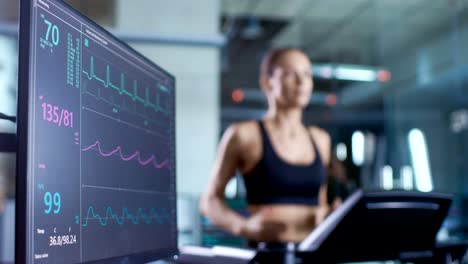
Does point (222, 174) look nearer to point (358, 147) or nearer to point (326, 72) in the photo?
point (358, 147)

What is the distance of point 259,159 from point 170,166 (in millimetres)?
764

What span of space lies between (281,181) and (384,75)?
5426mm

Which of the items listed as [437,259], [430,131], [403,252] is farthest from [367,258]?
[430,131]

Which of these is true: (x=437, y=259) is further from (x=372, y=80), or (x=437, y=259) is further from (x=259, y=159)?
(x=372, y=80)

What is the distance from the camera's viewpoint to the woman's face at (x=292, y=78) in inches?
80.7

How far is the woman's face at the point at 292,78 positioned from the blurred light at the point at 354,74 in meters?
5.12

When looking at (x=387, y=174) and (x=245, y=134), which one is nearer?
(x=245, y=134)

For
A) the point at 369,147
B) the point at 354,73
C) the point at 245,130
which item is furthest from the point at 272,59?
the point at 354,73

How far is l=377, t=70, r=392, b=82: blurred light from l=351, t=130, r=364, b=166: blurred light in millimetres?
767

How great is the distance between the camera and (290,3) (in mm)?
6465

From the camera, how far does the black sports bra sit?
2006 millimetres

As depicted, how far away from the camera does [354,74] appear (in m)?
7.12

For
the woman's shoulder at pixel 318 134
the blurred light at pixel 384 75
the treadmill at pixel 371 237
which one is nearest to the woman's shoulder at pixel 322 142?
the woman's shoulder at pixel 318 134

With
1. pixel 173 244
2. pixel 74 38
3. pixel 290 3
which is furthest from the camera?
pixel 290 3
